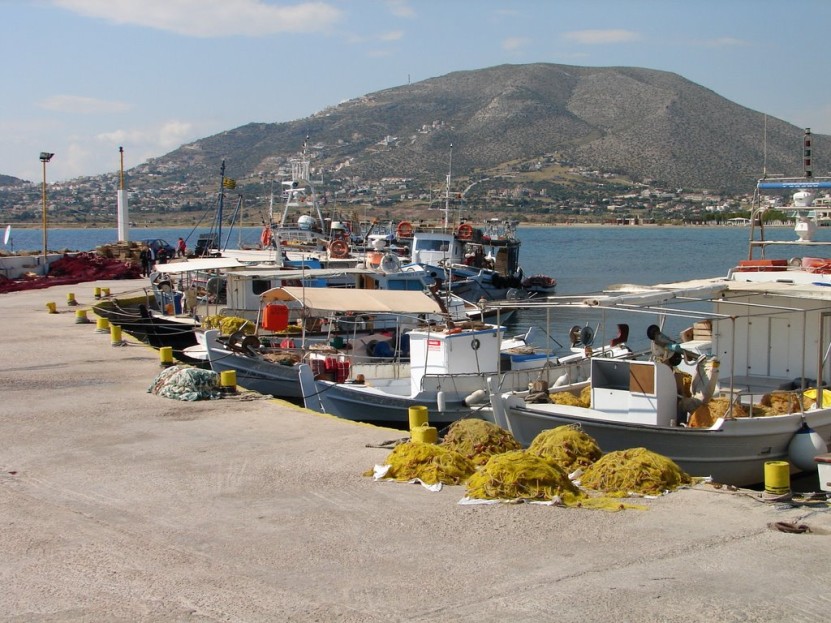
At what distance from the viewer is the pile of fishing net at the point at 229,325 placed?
2423cm

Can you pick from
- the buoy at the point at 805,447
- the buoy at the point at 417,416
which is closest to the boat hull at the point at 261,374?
the buoy at the point at 417,416

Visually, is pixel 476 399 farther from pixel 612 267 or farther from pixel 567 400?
pixel 612 267

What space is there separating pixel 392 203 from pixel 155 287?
12994 centimetres

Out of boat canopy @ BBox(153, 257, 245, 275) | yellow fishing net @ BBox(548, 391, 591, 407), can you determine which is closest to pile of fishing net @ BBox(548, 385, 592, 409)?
yellow fishing net @ BBox(548, 391, 591, 407)

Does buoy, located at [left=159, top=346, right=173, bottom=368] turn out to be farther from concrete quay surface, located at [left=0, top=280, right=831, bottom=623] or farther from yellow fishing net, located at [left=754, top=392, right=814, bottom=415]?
yellow fishing net, located at [left=754, top=392, right=814, bottom=415]

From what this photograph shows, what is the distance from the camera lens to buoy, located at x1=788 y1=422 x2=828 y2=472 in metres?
13.2

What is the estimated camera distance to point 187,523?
368 inches

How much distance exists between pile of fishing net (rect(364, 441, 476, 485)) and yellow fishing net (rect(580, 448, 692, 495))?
53.7 inches

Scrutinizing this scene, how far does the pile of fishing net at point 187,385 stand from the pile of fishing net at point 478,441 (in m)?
Result: 5.50

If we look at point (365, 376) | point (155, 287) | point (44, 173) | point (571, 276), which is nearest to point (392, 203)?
point (571, 276)

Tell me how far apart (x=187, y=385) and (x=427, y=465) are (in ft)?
21.8

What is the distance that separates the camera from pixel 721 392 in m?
15.1

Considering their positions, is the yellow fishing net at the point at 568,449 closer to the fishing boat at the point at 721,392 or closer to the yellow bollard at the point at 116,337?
the fishing boat at the point at 721,392

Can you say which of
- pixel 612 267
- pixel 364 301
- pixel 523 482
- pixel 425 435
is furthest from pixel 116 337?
pixel 612 267
